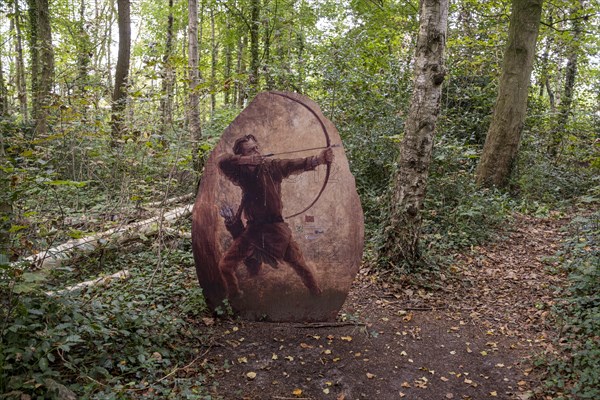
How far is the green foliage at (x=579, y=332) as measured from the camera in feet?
11.5

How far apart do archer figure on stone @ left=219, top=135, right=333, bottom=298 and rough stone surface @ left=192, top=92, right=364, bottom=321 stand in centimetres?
7

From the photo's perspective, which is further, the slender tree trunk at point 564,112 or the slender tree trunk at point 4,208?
the slender tree trunk at point 564,112

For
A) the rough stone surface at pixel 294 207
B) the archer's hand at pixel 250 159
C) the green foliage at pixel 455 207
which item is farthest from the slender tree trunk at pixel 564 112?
the archer's hand at pixel 250 159

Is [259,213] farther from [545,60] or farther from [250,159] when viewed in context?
[545,60]

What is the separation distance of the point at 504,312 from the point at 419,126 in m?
2.68

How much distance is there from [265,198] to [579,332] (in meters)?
3.58

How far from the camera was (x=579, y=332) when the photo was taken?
427cm

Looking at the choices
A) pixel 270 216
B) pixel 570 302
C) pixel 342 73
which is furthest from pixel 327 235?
pixel 342 73

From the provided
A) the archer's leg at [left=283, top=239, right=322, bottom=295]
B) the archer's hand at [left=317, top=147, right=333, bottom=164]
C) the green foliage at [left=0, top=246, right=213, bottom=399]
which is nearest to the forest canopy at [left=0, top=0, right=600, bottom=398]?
the green foliage at [left=0, top=246, right=213, bottom=399]

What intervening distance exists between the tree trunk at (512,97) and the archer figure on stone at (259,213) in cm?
572

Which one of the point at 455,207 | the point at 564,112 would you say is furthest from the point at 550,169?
the point at 455,207

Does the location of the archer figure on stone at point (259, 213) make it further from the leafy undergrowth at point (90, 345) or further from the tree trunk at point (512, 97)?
the tree trunk at point (512, 97)

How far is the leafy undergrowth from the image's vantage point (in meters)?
2.97

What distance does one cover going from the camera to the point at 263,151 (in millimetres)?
4859
